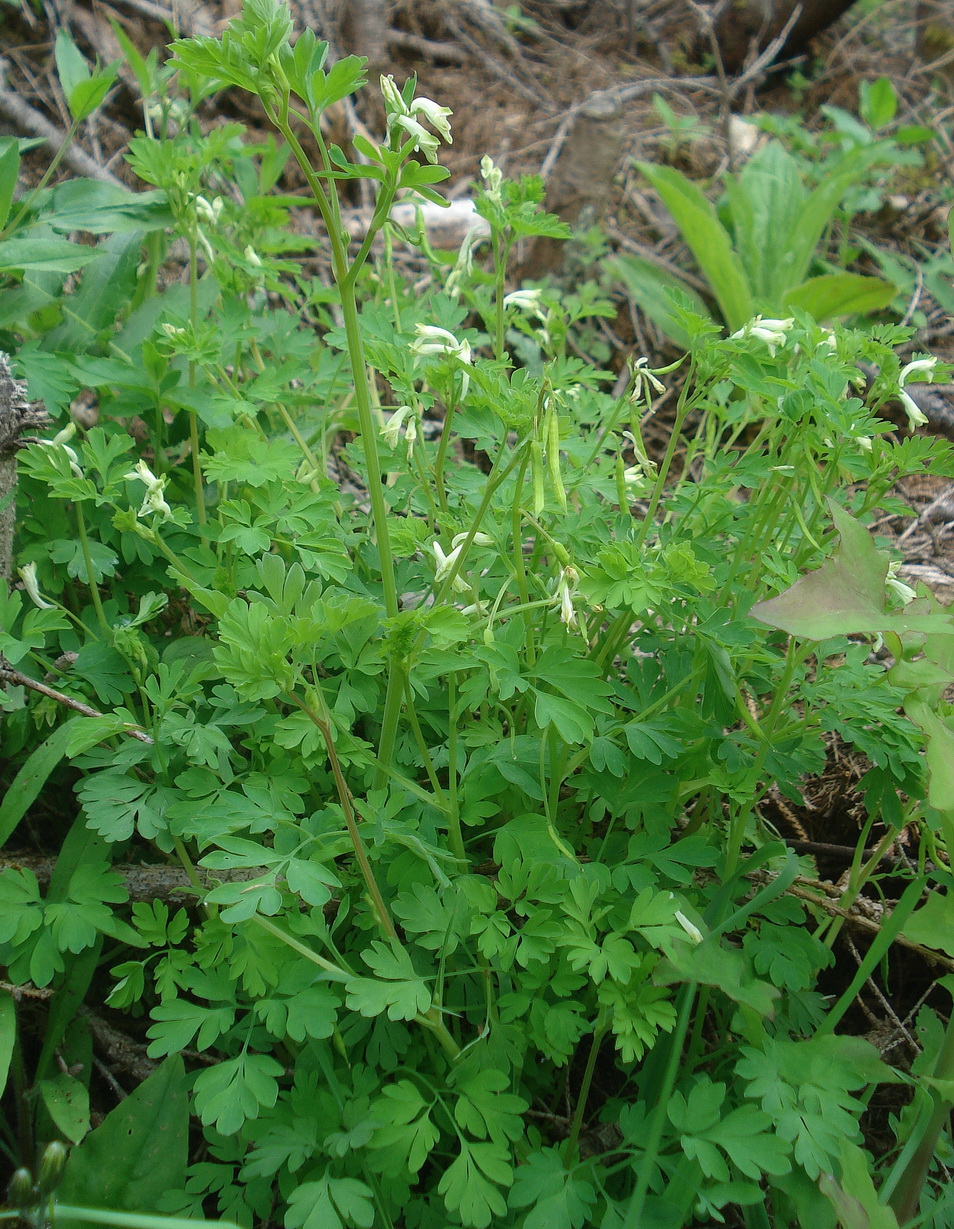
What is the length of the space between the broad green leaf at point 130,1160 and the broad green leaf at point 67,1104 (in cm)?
4

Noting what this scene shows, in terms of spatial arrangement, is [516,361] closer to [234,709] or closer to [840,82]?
[234,709]

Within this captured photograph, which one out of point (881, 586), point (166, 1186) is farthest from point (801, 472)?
point (166, 1186)


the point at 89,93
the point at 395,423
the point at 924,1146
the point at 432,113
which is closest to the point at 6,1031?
the point at 395,423

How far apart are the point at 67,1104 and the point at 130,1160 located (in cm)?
17

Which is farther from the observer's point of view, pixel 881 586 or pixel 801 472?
pixel 801 472

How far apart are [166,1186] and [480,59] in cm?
525

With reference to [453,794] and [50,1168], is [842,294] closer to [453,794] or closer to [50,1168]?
[453,794]

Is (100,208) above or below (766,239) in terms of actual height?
above

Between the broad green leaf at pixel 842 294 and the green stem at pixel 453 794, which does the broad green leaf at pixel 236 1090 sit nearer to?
the green stem at pixel 453 794

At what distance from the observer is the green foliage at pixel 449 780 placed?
3.50 ft

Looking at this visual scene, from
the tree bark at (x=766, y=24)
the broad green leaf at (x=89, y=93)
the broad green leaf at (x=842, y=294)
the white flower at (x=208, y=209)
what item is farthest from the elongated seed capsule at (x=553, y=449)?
the tree bark at (x=766, y=24)

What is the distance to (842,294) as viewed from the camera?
2812mm

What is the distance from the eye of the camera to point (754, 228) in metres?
3.23

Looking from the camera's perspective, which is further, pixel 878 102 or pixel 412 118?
pixel 878 102
